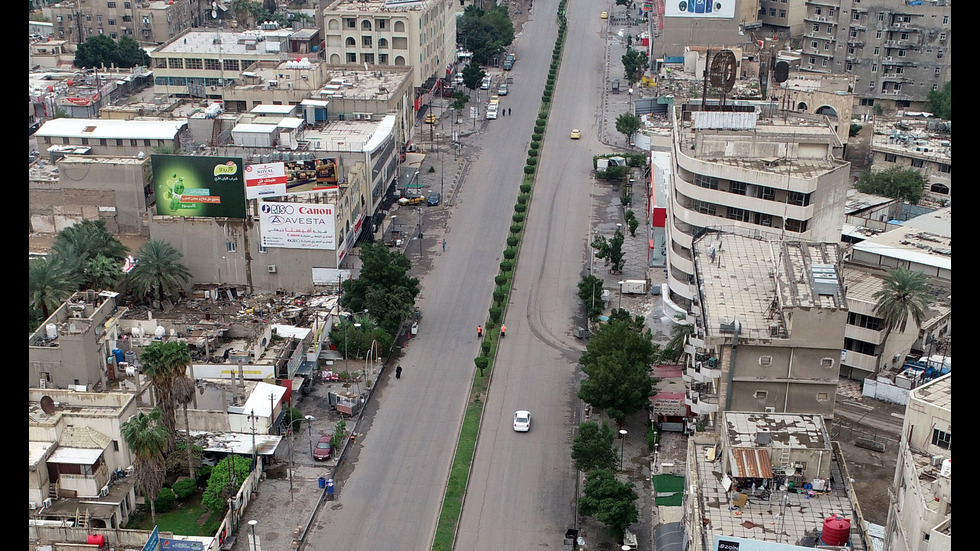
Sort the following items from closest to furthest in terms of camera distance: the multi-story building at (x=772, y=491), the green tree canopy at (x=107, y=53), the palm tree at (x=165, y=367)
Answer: the multi-story building at (x=772, y=491)
the palm tree at (x=165, y=367)
the green tree canopy at (x=107, y=53)

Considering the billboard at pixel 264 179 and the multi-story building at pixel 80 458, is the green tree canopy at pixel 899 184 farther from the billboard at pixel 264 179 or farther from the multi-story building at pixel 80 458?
the multi-story building at pixel 80 458

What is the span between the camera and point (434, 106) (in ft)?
534

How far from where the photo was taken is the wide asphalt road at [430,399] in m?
64.2

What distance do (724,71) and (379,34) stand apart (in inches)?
2834

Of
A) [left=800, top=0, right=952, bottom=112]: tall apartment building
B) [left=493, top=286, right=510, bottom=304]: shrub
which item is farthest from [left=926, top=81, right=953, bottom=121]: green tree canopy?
[left=493, top=286, right=510, bottom=304]: shrub

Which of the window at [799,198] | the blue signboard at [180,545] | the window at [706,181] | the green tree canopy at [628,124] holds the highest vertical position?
the green tree canopy at [628,124]

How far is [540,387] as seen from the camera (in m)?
81.4

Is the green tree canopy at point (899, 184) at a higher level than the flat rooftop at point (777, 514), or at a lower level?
higher

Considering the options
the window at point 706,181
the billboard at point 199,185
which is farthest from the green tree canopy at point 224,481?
the window at point 706,181

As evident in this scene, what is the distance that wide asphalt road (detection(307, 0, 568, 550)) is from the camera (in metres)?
64.2

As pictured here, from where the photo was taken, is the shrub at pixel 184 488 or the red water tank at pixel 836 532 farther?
the shrub at pixel 184 488

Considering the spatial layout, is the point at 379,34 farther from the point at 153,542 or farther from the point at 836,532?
the point at 836,532

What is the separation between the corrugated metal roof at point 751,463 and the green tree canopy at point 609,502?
399 inches

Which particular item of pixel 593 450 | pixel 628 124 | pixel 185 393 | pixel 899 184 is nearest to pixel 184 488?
pixel 185 393
